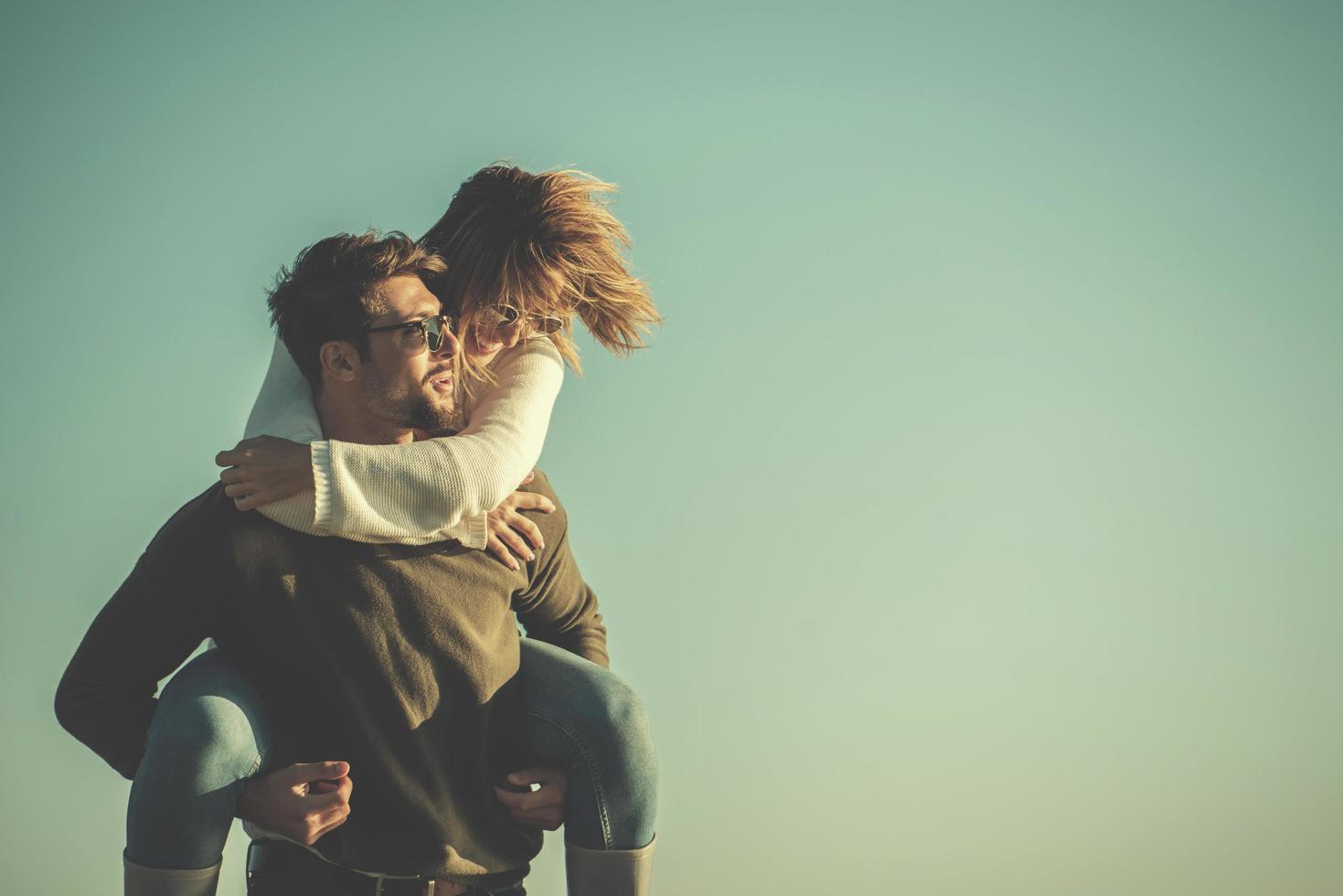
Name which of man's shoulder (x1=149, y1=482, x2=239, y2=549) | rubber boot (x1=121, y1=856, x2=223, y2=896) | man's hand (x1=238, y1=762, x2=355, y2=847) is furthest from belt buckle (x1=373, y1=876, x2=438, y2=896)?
man's shoulder (x1=149, y1=482, x2=239, y2=549)

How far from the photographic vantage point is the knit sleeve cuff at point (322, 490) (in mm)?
2727

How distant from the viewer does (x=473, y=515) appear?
291cm

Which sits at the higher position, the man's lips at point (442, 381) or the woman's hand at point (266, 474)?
the man's lips at point (442, 381)

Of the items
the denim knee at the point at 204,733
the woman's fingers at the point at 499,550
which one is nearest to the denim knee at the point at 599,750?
the woman's fingers at the point at 499,550

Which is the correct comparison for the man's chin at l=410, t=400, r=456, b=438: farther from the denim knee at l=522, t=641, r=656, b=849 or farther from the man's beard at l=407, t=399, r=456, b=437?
the denim knee at l=522, t=641, r=656, b=849

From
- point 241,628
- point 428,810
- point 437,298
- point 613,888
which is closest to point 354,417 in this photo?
point 437,298

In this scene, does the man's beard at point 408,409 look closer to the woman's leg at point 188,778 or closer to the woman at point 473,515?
the woman at point 473,515

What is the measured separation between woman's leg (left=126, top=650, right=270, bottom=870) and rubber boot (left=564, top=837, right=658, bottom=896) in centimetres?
78

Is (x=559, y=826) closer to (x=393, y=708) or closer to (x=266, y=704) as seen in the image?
(x=393, y=708)

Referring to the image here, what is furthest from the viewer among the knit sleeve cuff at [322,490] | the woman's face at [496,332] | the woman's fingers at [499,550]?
the woman's face at [496,332]

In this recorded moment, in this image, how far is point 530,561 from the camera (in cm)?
333

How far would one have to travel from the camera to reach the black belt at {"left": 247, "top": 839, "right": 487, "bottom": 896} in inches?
116

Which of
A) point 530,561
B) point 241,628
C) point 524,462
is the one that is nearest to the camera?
point 241,628

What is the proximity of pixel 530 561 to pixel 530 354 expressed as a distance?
0.56 meters
